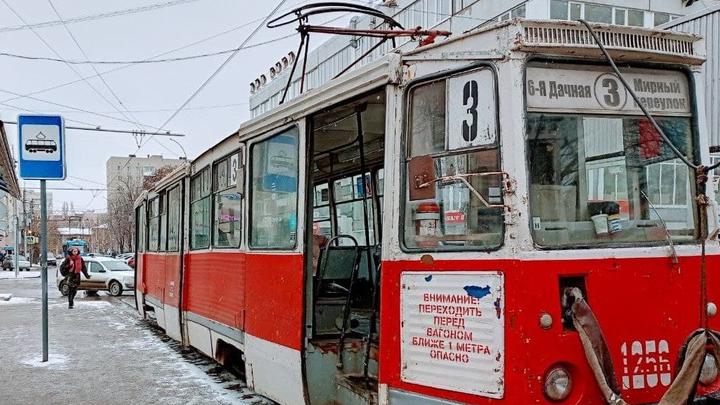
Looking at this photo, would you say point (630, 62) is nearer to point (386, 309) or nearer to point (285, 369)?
point (386, 309)

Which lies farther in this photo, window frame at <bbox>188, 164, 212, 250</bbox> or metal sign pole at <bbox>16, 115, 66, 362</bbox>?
metal sign pole at <bbox>16, 115, 66, 362</bbox>

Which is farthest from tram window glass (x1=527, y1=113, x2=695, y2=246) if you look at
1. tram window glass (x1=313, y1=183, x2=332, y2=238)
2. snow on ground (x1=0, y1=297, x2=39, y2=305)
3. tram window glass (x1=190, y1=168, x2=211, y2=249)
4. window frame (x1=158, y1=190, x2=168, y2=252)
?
snow on ground (x1=0, y1=297, x2=39, y2=305)

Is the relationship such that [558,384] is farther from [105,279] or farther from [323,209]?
[105,279]

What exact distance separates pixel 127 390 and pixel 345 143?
12.5 feet

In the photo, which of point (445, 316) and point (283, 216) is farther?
point (283, 216)

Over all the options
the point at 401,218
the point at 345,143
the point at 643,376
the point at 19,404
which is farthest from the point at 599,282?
the point at 19,404

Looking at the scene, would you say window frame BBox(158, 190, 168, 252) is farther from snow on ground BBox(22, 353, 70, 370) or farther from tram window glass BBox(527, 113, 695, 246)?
tram window glass BBox(527, 113, 695, 246)

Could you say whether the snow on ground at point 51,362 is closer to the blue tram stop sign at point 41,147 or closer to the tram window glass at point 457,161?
the blue tram stop sign at point 41,147

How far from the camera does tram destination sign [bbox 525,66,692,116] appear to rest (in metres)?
3.91

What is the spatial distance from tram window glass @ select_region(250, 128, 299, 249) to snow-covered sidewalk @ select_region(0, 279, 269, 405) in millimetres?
2178

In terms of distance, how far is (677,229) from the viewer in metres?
4.21

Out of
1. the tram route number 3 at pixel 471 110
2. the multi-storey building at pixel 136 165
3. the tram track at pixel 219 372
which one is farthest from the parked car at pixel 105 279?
the multi-storey building at pixel 136 165

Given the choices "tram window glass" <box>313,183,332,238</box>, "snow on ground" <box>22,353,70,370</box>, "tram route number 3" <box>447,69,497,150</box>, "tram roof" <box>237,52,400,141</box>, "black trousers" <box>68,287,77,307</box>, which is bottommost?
"snow on ground" <box>22,353,70,370</box>

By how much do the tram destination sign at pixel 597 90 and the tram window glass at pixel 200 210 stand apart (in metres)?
5.53
